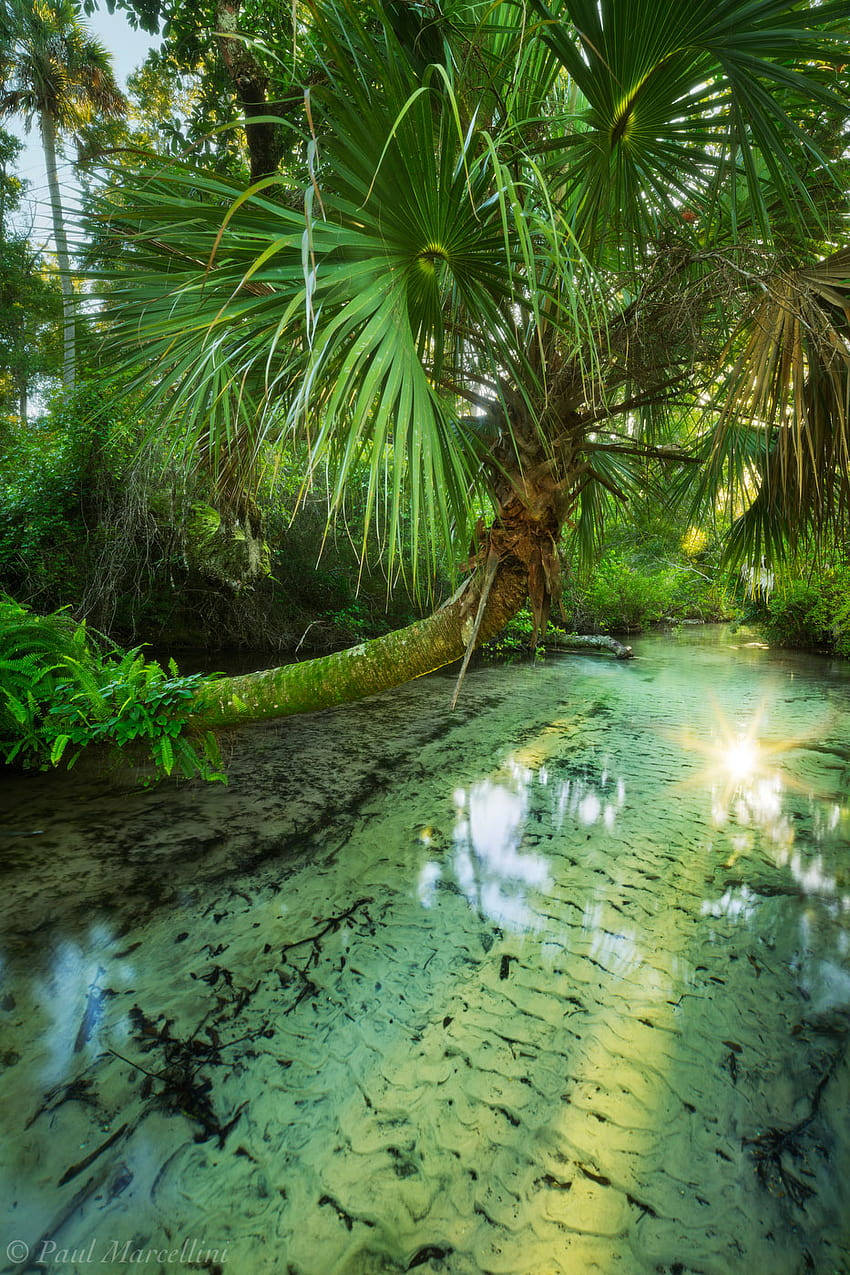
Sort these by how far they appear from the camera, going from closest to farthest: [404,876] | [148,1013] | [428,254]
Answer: [148,1013], [428,254], [404,876]

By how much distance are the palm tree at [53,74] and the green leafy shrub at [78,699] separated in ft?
35.3

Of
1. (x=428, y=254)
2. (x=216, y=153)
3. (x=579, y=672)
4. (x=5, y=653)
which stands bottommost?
(x=579, y=672)

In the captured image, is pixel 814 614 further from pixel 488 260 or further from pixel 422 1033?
pixel 422 1033

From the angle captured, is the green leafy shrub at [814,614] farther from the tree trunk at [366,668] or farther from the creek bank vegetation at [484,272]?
the tree trunk at [366,668]

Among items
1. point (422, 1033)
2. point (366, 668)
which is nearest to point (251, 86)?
point (366, 668)

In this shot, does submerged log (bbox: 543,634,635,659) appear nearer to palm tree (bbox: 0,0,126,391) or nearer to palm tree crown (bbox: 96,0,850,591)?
palm tree crown (bbox: 96,0,850,591)

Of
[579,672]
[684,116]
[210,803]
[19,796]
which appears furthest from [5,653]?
[579,672]

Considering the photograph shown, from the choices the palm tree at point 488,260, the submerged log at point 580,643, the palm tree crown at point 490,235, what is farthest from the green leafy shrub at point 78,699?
the submerged log at point 580,643

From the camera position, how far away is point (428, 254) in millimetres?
1514

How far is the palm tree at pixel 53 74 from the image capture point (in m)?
9.72

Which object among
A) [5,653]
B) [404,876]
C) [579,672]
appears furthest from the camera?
[579,672]

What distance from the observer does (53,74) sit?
1048cm

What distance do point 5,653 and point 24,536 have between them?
7.97 feet

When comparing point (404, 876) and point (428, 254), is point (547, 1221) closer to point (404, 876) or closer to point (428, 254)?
point (404, 876)
